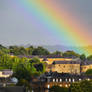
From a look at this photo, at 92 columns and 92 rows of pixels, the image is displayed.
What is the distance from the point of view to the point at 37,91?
3282 inches

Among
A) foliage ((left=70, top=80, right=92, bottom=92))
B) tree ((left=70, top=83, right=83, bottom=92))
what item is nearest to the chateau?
foliage ((left=70, top=80, right=92, bottom=92))

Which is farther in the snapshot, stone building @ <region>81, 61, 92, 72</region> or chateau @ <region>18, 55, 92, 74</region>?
stone building @ <region>81, 61, 92, 72</region>

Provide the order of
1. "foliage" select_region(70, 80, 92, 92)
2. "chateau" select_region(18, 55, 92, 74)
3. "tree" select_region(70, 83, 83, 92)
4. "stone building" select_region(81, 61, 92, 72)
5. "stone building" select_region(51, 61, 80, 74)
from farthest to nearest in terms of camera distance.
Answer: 1. "stone building" select_region(81, 61, 92, 72)
2. "stone building" select_region(51, 61, 80, 74)
3. "chateau" select_region(18, 55, 92, 74)
4. "foliage" select_region(70, 80, 92, 92)
5. "tree" select_region(70, 83, 83, 92)

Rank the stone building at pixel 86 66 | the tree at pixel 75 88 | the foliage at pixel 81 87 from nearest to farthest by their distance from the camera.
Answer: the tree at pixel 75 88
the foliage at pixel 81 87
the stone building at pixel 86 66

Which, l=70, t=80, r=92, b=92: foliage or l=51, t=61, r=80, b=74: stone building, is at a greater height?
l=51, t=61, r=80, b=74: stone building

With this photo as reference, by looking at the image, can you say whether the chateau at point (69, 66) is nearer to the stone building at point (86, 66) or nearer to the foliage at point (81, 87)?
the stone building at point (86, 66)

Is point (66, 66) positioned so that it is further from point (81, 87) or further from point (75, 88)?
point (75, 88)

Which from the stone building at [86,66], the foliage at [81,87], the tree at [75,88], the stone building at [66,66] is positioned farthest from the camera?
the stone building at [86,66]

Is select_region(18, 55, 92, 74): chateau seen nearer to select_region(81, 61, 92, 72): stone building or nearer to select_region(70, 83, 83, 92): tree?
select_region(81, 61, 92, 72): stone building

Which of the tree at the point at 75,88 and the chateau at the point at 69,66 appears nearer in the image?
the tree at the point at 75,88

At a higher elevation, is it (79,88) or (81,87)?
(81,87)

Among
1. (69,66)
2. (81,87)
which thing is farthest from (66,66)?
(81,87)

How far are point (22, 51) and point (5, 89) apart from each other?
Result: 122m

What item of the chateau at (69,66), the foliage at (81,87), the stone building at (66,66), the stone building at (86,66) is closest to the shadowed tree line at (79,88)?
the foliage at (81,87)
